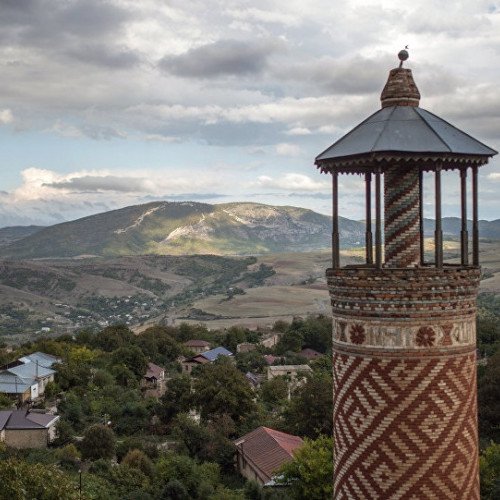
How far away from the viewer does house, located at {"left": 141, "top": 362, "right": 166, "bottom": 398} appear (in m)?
68.5

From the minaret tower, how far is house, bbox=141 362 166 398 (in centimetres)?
5757

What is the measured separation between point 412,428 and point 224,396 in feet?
142

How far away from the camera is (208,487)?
120 ft

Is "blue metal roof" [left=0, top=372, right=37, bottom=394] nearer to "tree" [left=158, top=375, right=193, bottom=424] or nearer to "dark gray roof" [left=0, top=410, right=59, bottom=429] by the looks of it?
"dark gray roof" [left=0, top=410, right=59, bottom=429]

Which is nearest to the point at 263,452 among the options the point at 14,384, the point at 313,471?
the point at 313,471

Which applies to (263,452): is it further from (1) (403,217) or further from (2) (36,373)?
(2) (36,373)

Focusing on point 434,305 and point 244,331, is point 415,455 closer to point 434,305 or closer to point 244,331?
point 434,305

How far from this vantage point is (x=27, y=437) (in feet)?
161

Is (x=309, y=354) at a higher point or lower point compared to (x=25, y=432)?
lower

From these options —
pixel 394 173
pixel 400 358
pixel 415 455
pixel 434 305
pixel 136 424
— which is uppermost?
pixel 394 173

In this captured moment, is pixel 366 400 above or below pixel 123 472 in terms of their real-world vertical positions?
above

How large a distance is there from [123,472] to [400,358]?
105 ft

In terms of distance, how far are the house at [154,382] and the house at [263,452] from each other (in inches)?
946

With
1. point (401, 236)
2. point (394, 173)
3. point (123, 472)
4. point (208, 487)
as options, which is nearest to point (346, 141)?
point (394, 173)
